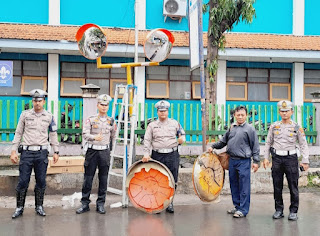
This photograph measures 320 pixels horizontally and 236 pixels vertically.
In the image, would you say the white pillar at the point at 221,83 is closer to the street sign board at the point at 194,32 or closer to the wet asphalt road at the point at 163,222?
the street sign board at the point at 194,32

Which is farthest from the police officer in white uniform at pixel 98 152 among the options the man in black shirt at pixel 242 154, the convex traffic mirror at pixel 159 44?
the man in black shirt at pixel 242 154

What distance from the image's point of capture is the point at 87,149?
6.23m

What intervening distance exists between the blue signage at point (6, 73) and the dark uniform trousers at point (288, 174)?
7.54 metres

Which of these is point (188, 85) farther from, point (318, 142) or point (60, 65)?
point (318, 142)

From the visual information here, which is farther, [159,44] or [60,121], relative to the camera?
[60,121]

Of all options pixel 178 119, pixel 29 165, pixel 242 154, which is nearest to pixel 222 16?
pixel 178 119

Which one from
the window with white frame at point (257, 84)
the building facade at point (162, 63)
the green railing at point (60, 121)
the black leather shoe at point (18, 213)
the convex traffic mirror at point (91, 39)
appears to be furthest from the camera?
the window with white frame at point (257, 84)

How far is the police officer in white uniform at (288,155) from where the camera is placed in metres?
5.93

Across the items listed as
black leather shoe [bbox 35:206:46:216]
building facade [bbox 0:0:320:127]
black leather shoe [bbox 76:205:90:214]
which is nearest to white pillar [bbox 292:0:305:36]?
building facade [bbox 0:0:320:127]

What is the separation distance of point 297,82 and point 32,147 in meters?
11.9

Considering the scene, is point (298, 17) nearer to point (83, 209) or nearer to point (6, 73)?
point (6, 73)

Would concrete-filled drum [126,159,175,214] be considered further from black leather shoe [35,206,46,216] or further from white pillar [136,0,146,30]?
white pillar [136,0,146,30]

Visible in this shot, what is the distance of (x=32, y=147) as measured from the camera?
19.4 ft

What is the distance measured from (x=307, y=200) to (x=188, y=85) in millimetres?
7903
